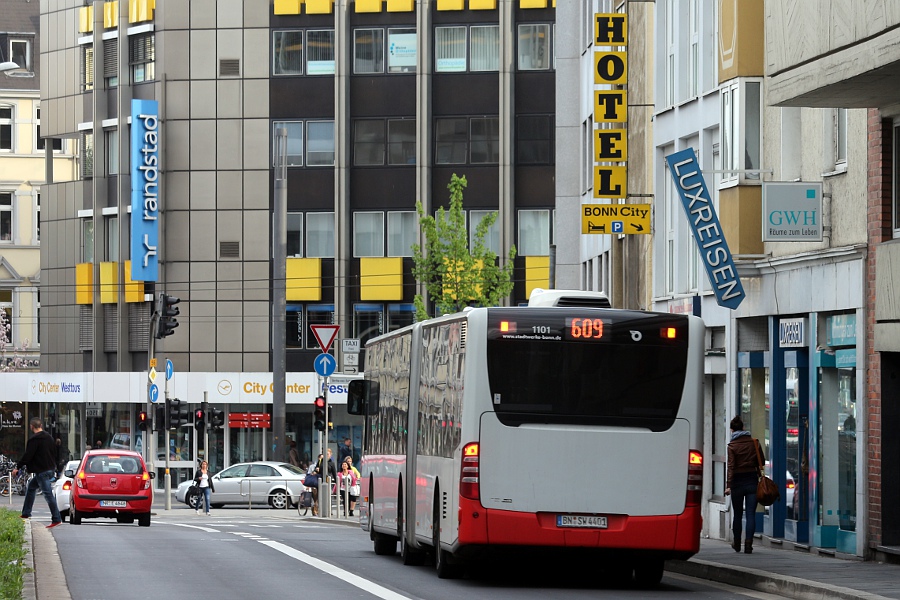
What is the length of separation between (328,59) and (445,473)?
4380 cm

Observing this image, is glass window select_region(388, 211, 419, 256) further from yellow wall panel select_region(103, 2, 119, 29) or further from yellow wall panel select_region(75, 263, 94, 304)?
yellow wall panel select_region(103, 2, 119, 29)

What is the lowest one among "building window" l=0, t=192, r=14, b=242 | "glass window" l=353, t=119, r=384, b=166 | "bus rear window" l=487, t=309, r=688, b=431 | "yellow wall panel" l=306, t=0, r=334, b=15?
"bus rear window" l=487, t=309, r=688, b=431

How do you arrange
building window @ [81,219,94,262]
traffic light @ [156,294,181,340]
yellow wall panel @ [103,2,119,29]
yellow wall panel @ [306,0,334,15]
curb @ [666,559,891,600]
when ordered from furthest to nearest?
building window @ [81,219,94,262], yellow wall panel @ [103,2,119,29], yellow wall panel @ [306,0,334,15], traffic light @ [156,294,181,340], curb @ [666,559,891,600]

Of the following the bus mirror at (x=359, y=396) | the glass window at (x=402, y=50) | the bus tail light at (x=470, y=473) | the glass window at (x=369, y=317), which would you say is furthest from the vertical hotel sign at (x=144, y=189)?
the bus tail light at (x=470, y=473)

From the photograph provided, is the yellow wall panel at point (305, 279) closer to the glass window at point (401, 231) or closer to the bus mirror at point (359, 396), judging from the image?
the glass window at point (401, 231)

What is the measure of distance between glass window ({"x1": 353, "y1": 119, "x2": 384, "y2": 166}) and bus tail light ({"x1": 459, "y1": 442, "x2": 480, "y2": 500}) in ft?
143

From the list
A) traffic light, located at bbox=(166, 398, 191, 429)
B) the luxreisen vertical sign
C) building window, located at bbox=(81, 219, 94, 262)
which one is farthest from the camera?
building window, located at bbox=(81, 219, 94, 262)

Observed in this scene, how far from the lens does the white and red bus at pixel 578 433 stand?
1764cm

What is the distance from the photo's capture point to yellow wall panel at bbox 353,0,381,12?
200ft

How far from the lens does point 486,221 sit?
54312 mm

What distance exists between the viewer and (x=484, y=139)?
198 feet

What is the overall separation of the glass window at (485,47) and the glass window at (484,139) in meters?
1.74

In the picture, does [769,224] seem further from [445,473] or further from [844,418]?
[445,473]

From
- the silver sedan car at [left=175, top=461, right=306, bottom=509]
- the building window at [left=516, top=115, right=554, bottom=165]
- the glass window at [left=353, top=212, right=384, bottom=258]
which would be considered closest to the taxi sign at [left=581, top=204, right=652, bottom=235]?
the silver sedan car at [left=175, top=461, right=306, bottom=509]
